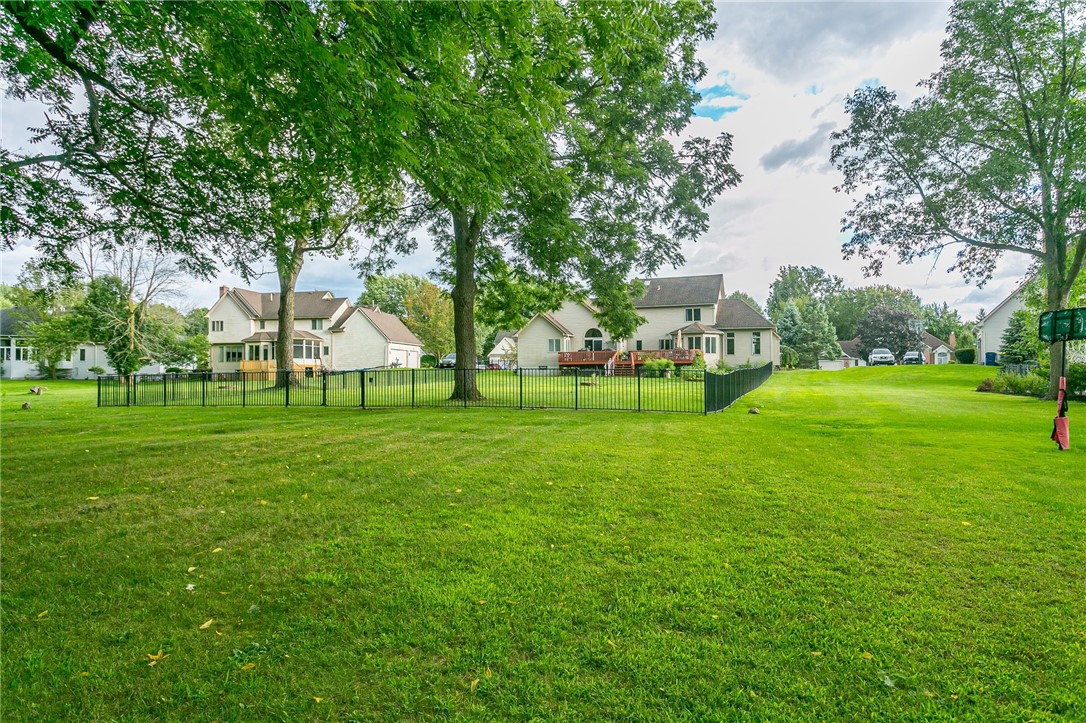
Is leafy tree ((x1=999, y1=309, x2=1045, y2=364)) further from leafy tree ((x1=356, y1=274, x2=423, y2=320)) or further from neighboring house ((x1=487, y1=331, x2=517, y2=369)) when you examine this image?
leafy tree ((x1=356, y1=274, x2=423, y2=320))

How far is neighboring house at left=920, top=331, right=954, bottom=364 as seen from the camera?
64.9m

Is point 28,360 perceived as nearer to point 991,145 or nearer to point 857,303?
point 991,145

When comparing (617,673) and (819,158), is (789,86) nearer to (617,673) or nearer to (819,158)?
(819,158)

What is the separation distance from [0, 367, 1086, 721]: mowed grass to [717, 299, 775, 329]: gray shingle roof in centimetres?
3496

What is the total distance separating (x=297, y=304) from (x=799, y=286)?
7834cm

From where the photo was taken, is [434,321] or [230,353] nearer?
[230,353]

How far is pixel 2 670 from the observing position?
8.45 feet

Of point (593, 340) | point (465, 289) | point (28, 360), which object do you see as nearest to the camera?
point (465, 289)

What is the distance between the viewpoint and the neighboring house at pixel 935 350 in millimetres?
64938

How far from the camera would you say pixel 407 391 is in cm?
1605

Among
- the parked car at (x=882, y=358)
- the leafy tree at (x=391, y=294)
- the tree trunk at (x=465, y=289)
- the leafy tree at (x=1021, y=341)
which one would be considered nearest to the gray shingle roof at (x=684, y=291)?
the leafy tree at (x=1021, y=341)

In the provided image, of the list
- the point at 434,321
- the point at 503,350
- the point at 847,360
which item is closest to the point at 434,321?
the point at 434,321

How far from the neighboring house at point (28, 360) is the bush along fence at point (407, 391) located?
28573mm

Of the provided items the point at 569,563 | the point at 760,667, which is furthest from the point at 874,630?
the point at 569,563
